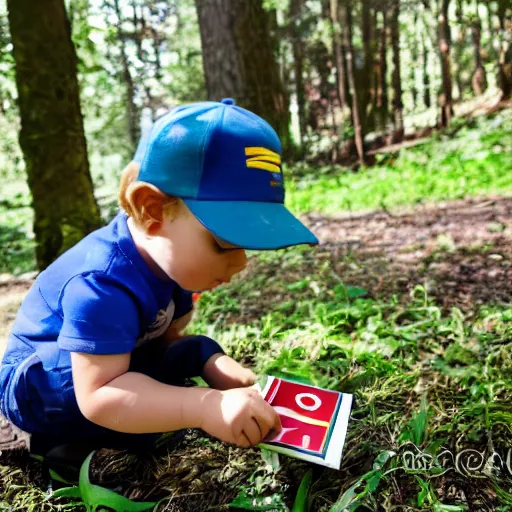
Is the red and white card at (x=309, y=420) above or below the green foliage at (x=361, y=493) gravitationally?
above

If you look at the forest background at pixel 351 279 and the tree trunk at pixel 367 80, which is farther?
the tree trunk at pixel 367 80

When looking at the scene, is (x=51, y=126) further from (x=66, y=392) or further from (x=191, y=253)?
(x=191, y=253)

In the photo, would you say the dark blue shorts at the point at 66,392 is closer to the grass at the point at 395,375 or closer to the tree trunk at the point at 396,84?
the grass at the point at 395,375

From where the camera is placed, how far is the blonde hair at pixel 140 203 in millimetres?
1102

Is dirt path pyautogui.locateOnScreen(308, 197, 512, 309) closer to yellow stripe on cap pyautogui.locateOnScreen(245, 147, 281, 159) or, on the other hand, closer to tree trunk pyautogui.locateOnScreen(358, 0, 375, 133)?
yellow stripe on cap pyautogui.locateOnScreen(245, 147, 281, 159)

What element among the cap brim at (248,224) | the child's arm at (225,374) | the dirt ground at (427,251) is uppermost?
the cap brim at (248,224)

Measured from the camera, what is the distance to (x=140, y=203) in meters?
1.12

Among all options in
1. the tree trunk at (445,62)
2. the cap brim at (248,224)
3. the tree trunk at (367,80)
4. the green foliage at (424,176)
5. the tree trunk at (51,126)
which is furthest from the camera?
the tree trunk at (367,80)

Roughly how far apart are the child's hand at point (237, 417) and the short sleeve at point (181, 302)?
421 millimetres

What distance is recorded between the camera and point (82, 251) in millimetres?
1315

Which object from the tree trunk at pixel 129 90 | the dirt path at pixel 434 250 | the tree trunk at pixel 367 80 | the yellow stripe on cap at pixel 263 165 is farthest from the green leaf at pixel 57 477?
the tree trunk at pixel 129 90

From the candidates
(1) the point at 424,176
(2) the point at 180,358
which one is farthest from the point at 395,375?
(1) the point at 424,176

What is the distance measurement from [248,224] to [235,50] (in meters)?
4.31

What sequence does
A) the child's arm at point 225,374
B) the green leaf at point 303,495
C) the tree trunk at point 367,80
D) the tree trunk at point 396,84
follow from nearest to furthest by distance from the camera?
→ the green leaf at point 303,495 → the child's arm at point 225,374 → the tree trunk at point 396,84 → the tree trunk at point 367,80
